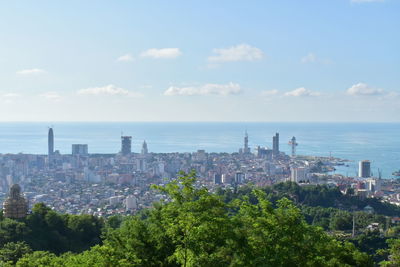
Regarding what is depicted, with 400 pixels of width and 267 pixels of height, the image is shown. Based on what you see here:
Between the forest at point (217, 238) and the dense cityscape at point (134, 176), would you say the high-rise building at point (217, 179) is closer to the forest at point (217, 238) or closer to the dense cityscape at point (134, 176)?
the dense cityscape at point (134, 176)

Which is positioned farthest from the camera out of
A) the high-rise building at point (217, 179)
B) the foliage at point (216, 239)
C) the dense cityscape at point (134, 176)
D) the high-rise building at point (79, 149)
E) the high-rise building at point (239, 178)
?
the high-rise building at point (79, 149)

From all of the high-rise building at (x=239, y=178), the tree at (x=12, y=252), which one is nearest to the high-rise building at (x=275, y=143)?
the high-rise building at (x=239, y=178)

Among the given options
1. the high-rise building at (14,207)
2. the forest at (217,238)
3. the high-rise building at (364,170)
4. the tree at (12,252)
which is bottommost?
the high-rise building at (364,170)

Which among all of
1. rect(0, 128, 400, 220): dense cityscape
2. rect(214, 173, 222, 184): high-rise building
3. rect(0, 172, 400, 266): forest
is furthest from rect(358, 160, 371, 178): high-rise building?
rect(0, 172, 400, 266): forest

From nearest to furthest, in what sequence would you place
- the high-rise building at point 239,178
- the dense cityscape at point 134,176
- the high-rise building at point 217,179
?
the dense cityscape at point 134,176 < the high-rise building at point 217,179 < the high-rise building at point 239,178

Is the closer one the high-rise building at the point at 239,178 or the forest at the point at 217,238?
the forest at the point at 217,238

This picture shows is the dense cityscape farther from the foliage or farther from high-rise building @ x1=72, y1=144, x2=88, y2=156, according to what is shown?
the foliage

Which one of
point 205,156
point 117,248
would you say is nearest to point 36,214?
point 117,248

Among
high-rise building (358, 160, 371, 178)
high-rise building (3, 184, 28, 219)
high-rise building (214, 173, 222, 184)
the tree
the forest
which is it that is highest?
the forest
